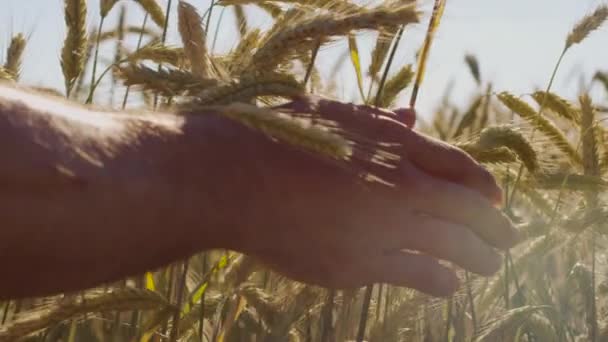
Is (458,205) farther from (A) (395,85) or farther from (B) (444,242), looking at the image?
(A) (395,85)

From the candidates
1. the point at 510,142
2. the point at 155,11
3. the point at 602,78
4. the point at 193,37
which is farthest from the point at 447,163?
the point at 602,78

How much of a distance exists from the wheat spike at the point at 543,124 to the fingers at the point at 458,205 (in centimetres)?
117

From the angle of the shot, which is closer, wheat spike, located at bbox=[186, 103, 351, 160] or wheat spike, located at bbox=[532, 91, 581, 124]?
wheat spike, located at bbox=[186, 103, 351, 160]

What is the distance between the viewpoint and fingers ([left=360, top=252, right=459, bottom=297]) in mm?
1191

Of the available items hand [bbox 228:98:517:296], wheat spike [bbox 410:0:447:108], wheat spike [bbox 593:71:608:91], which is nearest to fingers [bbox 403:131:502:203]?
hand [bbox 228:98:517:296]

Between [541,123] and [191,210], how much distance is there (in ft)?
4.94

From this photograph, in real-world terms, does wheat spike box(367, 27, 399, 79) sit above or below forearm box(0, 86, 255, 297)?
above

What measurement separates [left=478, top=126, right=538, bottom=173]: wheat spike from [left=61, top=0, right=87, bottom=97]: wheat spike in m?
0.92

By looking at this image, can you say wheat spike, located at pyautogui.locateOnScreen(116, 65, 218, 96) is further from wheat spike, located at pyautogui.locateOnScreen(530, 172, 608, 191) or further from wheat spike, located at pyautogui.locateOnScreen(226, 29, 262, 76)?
wheat spike, located at pyautogui.locateOnScreen(530, 172, 608, 191)

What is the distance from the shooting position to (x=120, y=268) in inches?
43.5

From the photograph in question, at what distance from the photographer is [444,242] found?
1204 mm

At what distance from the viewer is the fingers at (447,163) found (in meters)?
1.27

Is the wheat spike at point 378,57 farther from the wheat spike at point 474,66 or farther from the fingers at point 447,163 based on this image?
the wheat spike at point 474,66

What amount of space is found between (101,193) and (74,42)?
4.52 feet
